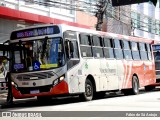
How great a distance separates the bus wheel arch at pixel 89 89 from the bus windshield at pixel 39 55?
2001 millimetres

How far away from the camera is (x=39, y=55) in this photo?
1555cm

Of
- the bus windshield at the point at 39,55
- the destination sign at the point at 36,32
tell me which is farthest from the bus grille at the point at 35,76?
the destination sign at the point at 36,32

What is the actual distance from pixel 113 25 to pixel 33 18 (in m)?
14.9

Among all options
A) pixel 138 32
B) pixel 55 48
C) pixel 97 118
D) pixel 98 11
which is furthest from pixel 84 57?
pixel 138 32

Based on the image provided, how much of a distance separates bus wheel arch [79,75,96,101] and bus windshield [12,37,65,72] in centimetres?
200

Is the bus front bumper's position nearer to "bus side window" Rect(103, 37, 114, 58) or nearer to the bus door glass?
the bus door glass

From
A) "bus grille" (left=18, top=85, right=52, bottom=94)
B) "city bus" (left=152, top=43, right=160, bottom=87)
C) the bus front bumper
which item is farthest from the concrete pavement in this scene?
"city bus" (left=152, top=43, right=160, bottom=87)

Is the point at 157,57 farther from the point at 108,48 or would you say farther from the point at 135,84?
the point at 108,48

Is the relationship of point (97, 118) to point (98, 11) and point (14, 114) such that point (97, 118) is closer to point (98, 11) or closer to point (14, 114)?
point (14, 114)

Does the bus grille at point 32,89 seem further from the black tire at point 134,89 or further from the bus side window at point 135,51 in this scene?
the bus side window at point 135,51

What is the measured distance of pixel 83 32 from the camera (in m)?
17.1

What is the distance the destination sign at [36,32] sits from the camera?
51.4 feet

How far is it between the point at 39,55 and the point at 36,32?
0.98m

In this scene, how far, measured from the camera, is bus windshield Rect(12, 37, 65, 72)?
50.5ft
